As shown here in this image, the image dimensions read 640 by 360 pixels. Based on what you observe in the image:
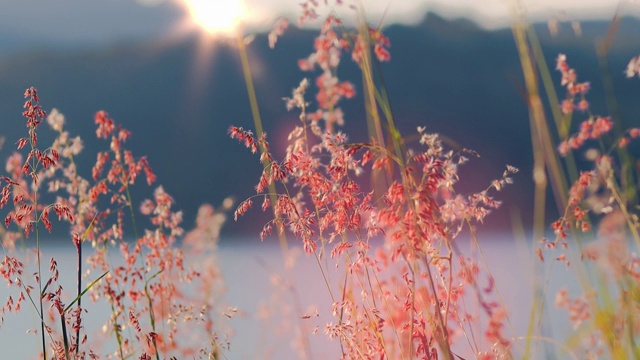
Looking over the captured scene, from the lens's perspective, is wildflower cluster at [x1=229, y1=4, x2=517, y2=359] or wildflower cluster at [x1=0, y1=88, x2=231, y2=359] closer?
wildflower cluster at [x1=229, y1=4, x2=517, y2=359]

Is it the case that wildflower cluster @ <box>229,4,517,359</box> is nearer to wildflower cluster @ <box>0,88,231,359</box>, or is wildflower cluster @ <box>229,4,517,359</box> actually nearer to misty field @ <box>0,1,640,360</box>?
misty field @ <box>0,1,640,360</box>

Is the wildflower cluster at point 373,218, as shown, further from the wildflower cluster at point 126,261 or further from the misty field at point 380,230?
the wildflower cluster at point 126,261

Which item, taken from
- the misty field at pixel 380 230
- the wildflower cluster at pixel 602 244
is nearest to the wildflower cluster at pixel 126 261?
the misty field at pixel 380 230

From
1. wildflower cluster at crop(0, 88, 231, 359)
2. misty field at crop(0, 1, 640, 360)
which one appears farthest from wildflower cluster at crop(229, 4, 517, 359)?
wildflower cluster at crop(0, 88, 231, 359)

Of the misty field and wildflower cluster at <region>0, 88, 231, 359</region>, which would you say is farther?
wildflower cluster at <region>0, 88, 231, 359</region>

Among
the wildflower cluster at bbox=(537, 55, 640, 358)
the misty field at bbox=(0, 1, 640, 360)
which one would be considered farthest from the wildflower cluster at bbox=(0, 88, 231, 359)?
the wildflower cluster at bbox=(537, 55, 640, 358)

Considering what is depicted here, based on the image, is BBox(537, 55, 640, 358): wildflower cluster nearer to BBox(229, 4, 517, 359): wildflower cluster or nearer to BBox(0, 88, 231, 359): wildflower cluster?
BBox(229, 4, 517, 359): wildflower cluster

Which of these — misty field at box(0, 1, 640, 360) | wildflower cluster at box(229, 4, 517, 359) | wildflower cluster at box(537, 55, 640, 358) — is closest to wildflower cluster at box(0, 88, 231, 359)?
misty field at box(0, 1, 640, 360)

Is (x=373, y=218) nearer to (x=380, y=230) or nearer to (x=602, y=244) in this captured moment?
(x=380, y=230)

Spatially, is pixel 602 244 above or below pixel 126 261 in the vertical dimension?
below

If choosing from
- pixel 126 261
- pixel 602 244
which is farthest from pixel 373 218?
pixel 126 261

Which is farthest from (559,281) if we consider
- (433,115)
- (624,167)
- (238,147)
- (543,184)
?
(433,115)

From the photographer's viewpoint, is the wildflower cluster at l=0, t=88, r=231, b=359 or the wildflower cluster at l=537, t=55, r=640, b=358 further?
the wildflower cluster at l=0, t=88, r=231, b=359

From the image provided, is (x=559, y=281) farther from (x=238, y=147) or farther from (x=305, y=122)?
(x=238, y=147)
